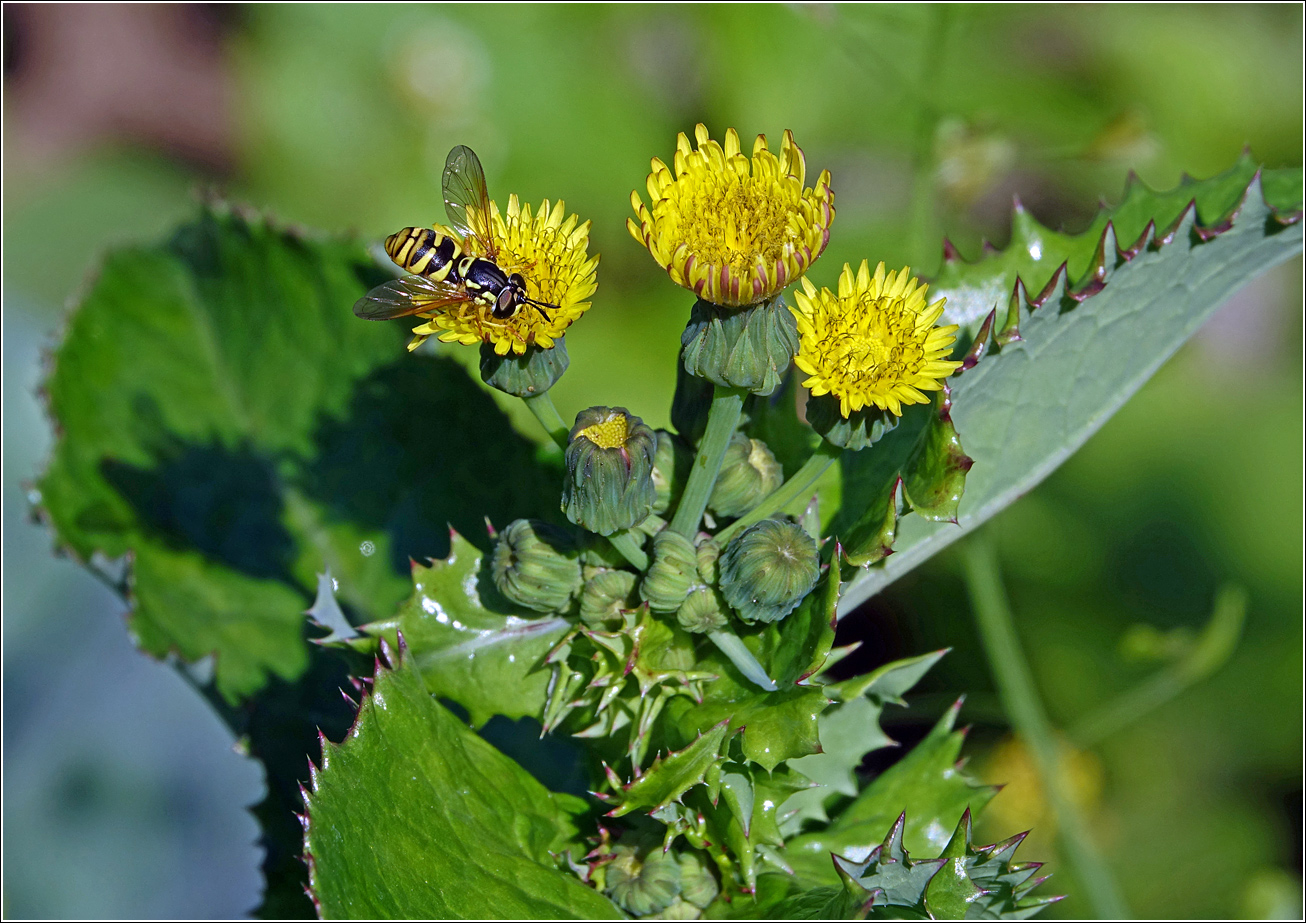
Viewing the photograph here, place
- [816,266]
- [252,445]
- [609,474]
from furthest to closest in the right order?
1. [816,266]
2. [252,445]
3. [609,474]

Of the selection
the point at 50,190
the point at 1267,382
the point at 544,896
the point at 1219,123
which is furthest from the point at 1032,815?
the point at 50,190

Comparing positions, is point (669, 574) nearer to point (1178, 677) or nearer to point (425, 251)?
point (425, 251)

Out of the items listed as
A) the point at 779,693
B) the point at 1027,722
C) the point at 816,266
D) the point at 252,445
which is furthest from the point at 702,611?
the point at 816,266

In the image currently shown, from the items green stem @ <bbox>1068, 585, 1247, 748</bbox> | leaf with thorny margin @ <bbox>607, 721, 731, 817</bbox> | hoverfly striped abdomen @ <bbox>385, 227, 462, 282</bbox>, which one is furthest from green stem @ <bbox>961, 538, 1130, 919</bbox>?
hoverfly striped abdomen @ <bbox>385, 227, 462, 282</bbox>

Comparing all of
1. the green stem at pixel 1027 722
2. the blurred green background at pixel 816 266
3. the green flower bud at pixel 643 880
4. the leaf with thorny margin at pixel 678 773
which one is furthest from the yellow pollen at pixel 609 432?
the blurred green background at pixel 816 266

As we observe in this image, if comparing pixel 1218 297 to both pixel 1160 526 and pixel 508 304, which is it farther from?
pixel 1160 526

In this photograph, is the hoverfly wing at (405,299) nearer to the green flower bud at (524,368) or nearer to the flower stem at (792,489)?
the green flower bud at (524,368)

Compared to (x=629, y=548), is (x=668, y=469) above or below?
above
